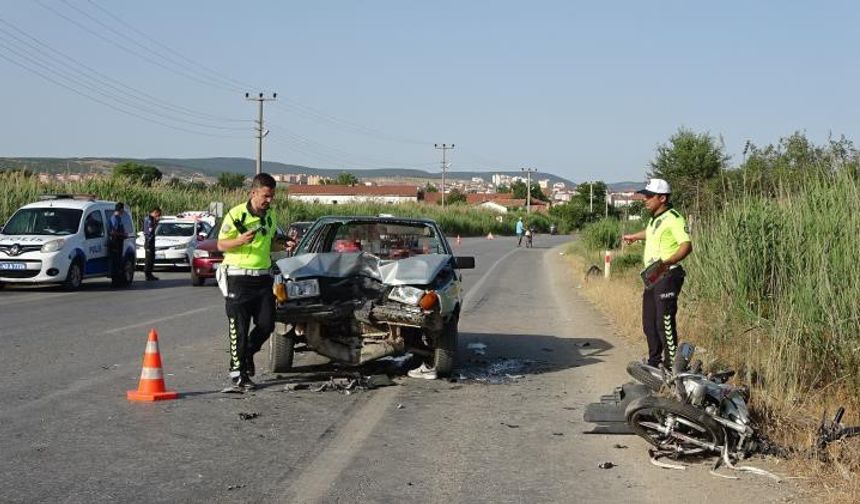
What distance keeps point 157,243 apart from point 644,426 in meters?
24.2

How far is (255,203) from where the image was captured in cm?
972

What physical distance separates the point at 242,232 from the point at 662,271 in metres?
3.93

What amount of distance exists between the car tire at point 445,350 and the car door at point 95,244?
45.0 feet

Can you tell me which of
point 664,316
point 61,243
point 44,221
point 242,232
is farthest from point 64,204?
point 664,316

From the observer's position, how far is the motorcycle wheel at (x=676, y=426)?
6992mm

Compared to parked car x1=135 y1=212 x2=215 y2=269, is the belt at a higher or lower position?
higher

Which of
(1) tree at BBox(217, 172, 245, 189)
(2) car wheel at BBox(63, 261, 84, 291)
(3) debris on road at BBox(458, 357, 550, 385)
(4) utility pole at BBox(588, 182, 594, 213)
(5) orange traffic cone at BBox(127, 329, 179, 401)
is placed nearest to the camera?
(5) orange traffic cone at BBox(127, 329, 179, 401)

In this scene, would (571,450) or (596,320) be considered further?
(596,320)

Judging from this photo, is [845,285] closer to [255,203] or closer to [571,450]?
[571,450]

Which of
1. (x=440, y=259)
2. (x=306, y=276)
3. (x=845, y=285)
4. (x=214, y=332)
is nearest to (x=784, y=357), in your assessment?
(x=845, y=285)

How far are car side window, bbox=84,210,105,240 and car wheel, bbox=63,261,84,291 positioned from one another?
0.72m

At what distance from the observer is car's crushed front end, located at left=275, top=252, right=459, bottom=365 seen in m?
9.91

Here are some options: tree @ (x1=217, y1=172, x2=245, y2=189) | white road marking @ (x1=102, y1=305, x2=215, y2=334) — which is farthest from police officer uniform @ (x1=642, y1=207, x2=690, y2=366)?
tree @ (x1=217, y1=172, x2=245, y2=189)

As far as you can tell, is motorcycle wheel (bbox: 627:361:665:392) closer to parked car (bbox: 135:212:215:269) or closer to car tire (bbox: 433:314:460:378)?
car tire (bbox: 433:314:460:378)
